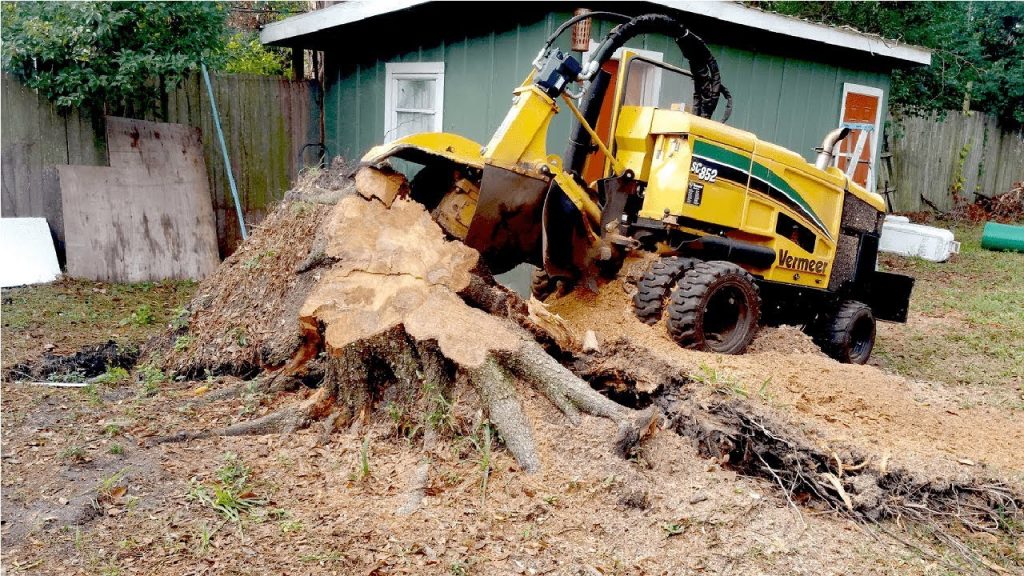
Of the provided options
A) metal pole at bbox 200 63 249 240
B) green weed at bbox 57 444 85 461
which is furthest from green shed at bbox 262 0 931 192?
green weed at bbox 57 444 85 461

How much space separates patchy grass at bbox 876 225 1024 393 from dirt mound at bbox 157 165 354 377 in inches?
191

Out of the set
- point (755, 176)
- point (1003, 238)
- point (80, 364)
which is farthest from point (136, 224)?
point (1003, 238)

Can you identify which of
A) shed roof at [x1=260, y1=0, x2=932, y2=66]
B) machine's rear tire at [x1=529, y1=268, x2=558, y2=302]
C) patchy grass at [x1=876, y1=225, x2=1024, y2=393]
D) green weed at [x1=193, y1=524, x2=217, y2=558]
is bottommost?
patchy grass at [x1=876, y1=225, x2=1024, y2=393]

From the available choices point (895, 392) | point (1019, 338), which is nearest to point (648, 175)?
point (895, 392)

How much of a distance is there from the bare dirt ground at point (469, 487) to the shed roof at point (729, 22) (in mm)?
4298


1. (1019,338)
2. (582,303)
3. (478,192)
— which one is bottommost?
(1019,338)

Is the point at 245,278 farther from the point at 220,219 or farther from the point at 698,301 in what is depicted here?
the point at 220,219

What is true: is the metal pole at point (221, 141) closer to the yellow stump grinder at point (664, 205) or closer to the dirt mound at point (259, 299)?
the dirt mound at point (259, 299)

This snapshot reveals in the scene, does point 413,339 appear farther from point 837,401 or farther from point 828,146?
point 828,146

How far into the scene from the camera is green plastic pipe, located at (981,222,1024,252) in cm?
1341

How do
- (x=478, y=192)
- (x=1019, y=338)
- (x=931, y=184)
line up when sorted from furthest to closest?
(x=931, y=184)
(x=1019, y=338)
(x=478, y=192)

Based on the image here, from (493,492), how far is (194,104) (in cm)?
771

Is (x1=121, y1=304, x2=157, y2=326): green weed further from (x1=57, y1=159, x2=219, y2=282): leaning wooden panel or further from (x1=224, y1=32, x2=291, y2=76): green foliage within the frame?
(x1=224, y1=32, x2=291, y2=76): green foliage

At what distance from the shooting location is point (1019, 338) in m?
7.98
